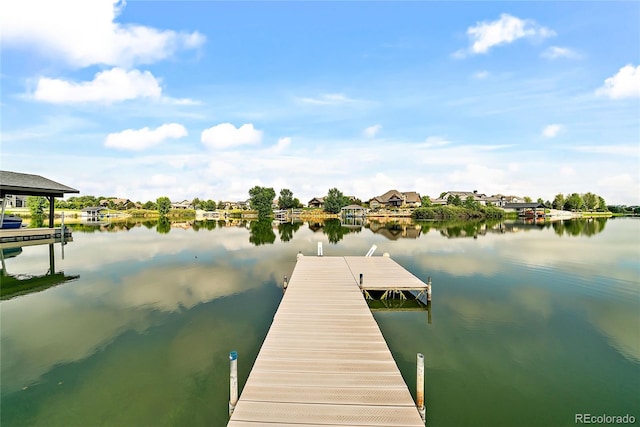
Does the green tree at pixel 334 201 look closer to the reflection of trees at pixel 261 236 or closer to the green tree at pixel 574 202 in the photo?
the reflection of trees at pixel 261 236

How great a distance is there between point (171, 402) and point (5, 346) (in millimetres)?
7335

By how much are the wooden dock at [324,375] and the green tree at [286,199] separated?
317 ft

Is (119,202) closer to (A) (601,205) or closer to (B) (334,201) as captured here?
(B) (334,201)

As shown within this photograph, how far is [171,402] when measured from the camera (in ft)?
22.1

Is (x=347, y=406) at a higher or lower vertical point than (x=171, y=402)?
higher

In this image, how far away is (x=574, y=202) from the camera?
111000 mm

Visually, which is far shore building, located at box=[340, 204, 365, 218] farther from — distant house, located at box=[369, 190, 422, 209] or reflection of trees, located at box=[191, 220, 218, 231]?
reflection of trees, located at box=[191, 220, 218, 231]

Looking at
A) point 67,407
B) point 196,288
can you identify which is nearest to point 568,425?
point 67,407

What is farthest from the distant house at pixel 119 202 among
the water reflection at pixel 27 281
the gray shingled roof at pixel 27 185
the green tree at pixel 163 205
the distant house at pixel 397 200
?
the water reflection at pixel 27 281

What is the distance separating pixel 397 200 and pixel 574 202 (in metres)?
71.7

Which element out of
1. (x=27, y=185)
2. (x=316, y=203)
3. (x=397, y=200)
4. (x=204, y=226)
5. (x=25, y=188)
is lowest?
(x=204, y=226)

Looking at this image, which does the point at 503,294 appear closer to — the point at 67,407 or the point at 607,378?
the point at 607,378

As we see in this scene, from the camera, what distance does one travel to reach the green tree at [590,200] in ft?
380

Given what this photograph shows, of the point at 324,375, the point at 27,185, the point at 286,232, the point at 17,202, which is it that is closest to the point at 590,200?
the point at 286,232
